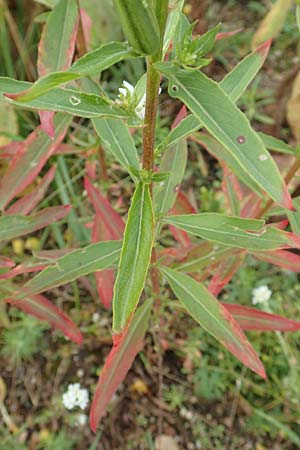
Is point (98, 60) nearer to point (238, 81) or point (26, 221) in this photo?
point (238, 81)

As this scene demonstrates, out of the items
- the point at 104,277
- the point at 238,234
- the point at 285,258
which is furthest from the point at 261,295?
the point at 238,234

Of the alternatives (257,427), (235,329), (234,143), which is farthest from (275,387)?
(234,143)

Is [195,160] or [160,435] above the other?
[195,160]

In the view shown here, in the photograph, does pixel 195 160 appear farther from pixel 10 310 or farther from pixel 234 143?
pixel 234 143

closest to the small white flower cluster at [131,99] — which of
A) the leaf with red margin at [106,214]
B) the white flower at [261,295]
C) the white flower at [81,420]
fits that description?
the leaf with red margin at [106,214]

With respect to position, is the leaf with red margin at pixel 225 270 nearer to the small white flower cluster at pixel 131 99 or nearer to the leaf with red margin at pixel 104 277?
the leaf with red margin at pixel 104 277
